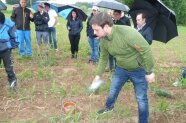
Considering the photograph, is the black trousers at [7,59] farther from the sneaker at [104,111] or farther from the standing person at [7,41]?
the sneaker at [104,111]

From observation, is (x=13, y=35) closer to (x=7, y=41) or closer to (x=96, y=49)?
(x=7, y=41)

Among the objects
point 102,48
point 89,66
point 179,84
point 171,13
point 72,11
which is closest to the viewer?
point 102,48

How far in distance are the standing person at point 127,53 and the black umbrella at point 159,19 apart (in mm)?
1409

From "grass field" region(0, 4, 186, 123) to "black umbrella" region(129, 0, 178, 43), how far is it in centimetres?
111

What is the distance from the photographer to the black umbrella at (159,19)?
5.47 meters

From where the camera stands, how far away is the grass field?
15.8 ft

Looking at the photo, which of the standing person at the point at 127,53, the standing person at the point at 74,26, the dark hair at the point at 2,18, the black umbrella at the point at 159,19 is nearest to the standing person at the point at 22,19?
the standing person at the point at 74,26

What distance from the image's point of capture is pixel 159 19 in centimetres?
566

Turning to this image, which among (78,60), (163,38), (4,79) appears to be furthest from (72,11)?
(163,38)

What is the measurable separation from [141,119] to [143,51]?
1074mm

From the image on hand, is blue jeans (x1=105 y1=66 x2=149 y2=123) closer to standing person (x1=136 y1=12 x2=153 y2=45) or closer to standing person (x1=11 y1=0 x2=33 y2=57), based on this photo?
standing person (x1=136 y1=12 x2=153 y2=45)

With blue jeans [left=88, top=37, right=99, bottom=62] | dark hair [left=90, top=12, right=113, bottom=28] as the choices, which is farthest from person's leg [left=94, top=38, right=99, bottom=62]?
dark hair [left=90, top=12, right=113, bottom=28]

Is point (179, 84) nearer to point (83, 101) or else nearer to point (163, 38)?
point (163, 38)

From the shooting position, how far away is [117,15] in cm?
679
